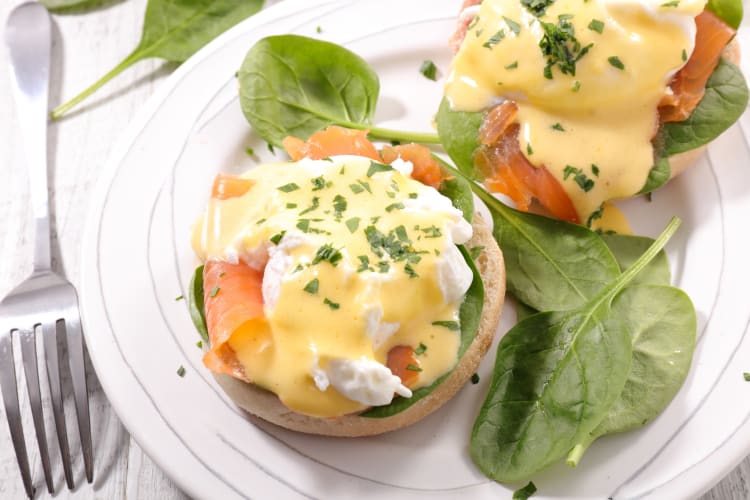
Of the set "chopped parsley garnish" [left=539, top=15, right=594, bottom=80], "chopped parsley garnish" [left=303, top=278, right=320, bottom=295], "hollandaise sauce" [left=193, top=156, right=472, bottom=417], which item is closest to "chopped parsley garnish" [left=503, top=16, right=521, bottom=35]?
"chopped parsley garnish" [left=539, top=15, right=594, bottom=80]

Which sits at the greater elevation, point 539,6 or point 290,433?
point 539,6

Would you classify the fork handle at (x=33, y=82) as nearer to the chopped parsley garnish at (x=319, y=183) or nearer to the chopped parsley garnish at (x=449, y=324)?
the chopped parsley garnish at (x=319, y=183)

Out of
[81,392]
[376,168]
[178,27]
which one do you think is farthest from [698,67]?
[81,392]

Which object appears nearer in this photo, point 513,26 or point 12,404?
point 12,404

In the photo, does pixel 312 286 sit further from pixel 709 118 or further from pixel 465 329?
pixel 709 118

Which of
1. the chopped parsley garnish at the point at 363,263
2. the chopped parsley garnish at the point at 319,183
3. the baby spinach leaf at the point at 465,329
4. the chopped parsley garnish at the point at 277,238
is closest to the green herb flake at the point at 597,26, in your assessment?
the baby spinach leaf at the point at 465,329

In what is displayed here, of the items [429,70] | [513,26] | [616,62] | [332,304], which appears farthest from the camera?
[429,70]
